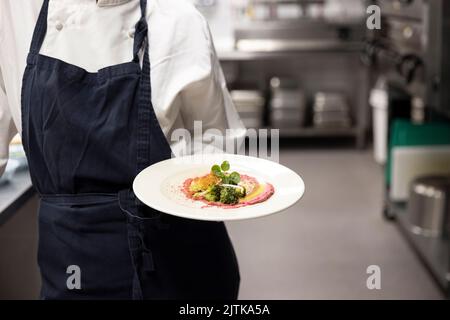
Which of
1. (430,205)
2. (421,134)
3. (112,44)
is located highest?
(112,44)

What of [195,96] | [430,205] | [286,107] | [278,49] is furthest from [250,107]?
[195,96]

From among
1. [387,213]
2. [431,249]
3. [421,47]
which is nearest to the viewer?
[421,47]

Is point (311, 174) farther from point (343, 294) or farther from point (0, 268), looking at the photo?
point (0, 268)

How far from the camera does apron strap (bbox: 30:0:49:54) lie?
1000 mm

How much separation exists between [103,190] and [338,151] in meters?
3.40

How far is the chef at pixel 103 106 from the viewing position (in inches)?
39.1

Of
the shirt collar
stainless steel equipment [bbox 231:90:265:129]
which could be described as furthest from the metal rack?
the shirt collar

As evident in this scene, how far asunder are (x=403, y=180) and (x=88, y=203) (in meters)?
2.14

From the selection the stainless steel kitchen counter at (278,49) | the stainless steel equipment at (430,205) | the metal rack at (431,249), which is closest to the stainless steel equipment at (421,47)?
the stainless steel equipment at (430,205)

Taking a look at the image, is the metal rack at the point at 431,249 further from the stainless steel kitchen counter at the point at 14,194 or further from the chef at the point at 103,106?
the stainless steel kitchen counter at the point at 14,194

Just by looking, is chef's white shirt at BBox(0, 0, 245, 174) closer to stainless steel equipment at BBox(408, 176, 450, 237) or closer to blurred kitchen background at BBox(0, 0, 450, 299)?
blurred kitchen background at BBox(0, 0, 450, 299)

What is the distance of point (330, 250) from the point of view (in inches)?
103

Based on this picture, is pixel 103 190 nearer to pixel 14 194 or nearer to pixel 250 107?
pixel 14 194
